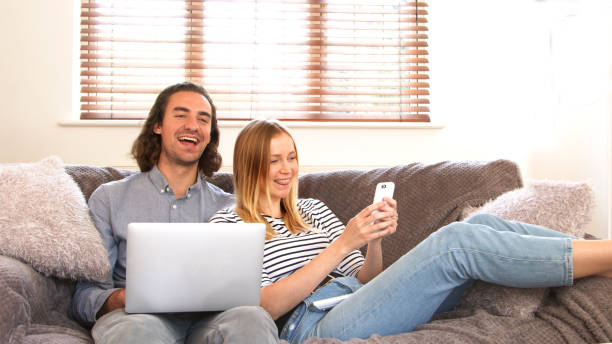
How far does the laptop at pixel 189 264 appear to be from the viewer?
3.68 ft

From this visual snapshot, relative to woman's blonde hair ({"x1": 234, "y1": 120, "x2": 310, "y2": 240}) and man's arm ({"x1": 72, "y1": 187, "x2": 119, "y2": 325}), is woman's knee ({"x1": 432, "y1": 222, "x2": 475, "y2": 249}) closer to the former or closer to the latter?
woman's blonde hair ({"x1": 234, "y1": 120, "x2": 310, "y2": 240})

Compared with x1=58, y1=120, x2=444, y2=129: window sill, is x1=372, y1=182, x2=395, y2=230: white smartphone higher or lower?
lower

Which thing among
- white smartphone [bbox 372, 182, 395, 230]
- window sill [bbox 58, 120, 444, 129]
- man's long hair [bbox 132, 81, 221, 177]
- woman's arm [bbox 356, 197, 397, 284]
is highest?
window sill [bbox 58, 120, 444, 129]

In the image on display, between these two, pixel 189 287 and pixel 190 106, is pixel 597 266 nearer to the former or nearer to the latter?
pixel 189 287

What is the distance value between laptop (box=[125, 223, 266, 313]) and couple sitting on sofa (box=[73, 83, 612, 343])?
0.05m

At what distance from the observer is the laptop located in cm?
112

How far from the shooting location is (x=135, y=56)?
2785 mm

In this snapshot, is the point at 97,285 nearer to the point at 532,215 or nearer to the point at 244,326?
the point at 244,326

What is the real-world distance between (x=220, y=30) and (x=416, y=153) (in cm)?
118

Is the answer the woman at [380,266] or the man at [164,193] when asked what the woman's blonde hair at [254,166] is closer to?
the woman at [380,266]

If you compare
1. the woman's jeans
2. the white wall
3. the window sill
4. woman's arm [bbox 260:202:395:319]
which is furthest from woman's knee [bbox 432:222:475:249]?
the window sill

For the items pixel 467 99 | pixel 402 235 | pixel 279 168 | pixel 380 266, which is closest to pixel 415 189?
pixel 402 235

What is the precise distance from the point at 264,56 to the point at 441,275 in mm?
1820

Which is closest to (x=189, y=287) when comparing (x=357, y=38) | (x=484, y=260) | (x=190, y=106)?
(x=484, y=260)
